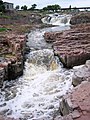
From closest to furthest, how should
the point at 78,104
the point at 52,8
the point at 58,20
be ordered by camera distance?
the point at 78,104, the point at 58,20, the point at 52,8

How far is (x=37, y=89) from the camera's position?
60.4 feet

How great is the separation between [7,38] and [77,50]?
8175mm

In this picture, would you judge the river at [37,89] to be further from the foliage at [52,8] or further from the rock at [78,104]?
the foliage at [52,8]

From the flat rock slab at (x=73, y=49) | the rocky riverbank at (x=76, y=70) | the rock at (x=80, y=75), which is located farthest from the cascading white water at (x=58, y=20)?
the rock at (x=80, y=75)

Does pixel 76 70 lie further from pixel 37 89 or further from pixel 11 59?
pixel 11 59

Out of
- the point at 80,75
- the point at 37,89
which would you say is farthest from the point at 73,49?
the point at 80,75

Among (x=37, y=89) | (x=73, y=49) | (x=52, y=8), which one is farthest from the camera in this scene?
(x=52, y=8)

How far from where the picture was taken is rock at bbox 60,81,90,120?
11008 millimetres

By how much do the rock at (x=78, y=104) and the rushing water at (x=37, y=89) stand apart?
1829 millimetres

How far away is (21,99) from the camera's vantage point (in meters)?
16.9

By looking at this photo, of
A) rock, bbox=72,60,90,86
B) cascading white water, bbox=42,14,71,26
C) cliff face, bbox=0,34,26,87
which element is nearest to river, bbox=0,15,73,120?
cliff face, bbox=0,34,26,87

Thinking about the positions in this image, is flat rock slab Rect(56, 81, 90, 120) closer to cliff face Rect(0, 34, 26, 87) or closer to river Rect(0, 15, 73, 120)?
river Rect(0, 15, 73, 120)

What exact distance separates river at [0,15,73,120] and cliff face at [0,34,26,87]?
1.92 ft

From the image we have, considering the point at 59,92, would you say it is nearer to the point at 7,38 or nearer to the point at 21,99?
the point at 21,99
